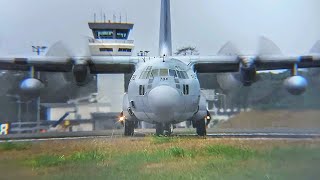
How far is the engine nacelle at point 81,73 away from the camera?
20891 mm

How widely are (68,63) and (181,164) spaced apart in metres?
15.0

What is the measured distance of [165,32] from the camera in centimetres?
2406

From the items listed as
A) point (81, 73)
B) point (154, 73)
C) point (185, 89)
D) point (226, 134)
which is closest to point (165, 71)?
point (154, 73)

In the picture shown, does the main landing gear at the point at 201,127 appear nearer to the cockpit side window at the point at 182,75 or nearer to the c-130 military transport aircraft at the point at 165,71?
the c-130 military transport aircraft at the point at 165,71

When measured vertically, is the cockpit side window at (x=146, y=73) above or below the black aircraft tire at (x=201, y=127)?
above

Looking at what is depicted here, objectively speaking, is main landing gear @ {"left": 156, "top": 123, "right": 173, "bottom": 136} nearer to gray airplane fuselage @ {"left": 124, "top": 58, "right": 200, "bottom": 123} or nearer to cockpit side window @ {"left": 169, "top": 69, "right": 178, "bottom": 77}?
gray airplane fuselage @ {"left": 124, "top": 58, "right": 200, "bottom": 123}

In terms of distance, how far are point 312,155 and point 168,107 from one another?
1047cm

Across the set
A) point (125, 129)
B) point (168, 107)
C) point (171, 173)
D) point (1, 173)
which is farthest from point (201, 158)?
point (125, 129)

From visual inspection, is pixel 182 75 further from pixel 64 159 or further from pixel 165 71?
pixel 64 159

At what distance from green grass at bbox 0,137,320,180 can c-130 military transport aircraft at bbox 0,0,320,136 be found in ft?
19.9

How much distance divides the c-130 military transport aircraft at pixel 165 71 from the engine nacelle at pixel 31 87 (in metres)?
0.10

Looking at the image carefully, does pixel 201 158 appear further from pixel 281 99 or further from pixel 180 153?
pixel 281 99

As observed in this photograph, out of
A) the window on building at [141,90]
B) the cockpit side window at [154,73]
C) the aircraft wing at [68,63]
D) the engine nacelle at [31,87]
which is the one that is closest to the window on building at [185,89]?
the cockpit side window at [154,73]

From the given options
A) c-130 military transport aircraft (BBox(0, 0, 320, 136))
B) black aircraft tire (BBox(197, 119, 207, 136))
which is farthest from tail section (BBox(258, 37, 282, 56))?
black aircraft tire (BBox(197, 119, 207, 136))
